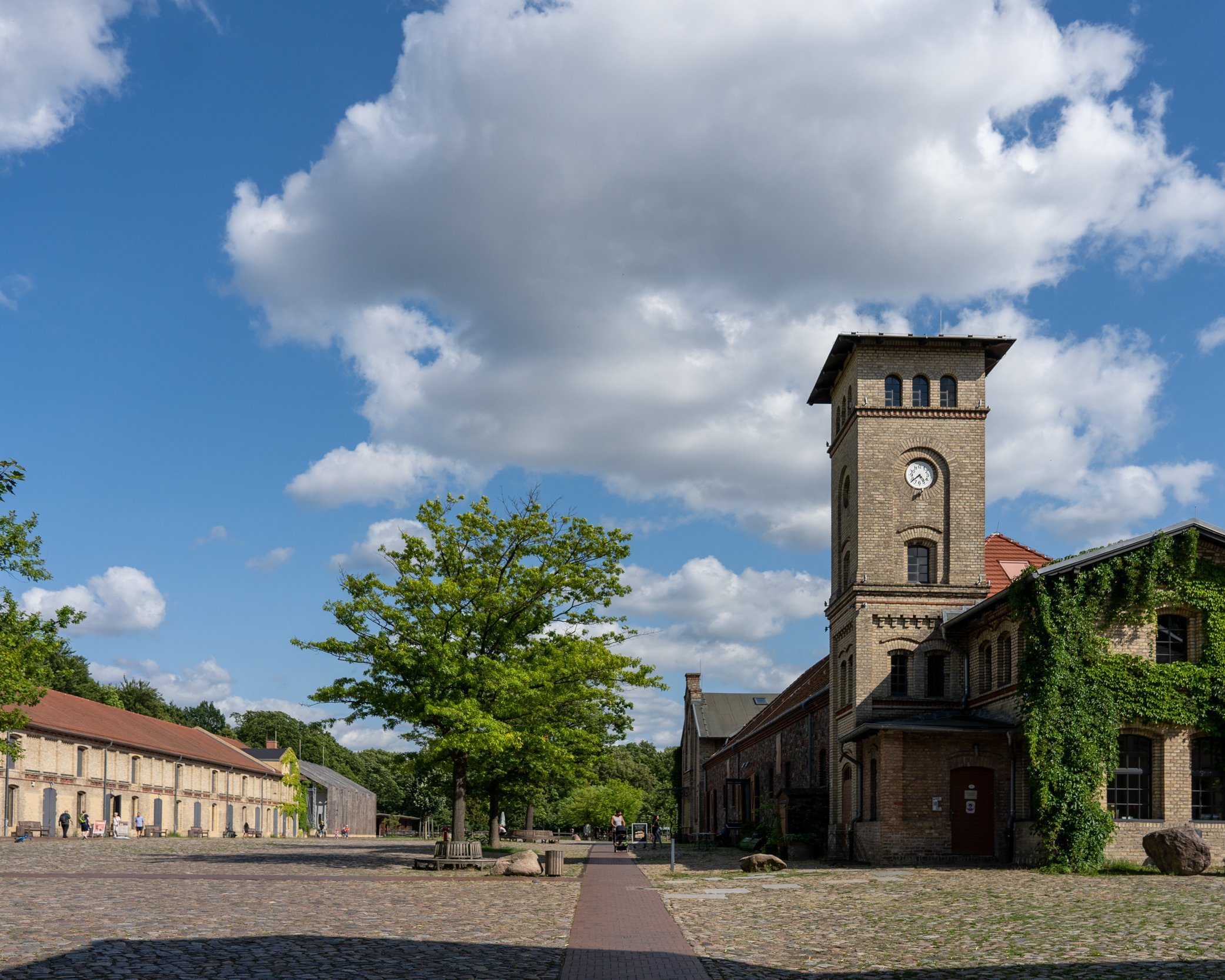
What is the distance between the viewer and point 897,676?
3359 centimetres

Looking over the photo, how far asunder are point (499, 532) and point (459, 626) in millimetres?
2844

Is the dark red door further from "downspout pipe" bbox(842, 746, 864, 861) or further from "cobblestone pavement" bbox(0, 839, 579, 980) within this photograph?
"cobblestone pavement" bbox(0, 839, 579, 980)

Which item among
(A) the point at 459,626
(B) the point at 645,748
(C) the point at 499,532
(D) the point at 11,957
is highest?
(C) the point at 499,532

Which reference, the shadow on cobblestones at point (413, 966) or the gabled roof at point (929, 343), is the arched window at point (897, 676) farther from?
the shadow on cobblestones at point (413, 966)

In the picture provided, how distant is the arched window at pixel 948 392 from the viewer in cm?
3491

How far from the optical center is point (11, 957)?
37.1ft

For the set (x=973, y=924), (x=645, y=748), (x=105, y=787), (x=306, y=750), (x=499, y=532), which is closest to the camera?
(x=973, y=924)

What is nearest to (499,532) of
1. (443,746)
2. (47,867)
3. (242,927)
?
(443,746)

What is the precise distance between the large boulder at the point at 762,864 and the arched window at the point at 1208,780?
939 cm

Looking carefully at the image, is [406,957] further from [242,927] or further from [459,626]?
[459,626]

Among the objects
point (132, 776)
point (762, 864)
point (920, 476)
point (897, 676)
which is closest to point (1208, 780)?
point (897, 676)

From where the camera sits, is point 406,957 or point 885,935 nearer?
point 406,957

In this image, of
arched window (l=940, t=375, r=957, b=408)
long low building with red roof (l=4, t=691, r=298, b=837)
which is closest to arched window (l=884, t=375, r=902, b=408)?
arched window (l=940, t=375, r=957, b=408)

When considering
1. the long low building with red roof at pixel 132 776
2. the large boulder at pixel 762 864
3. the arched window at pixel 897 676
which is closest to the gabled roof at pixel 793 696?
the arched window at pixel 897 676
